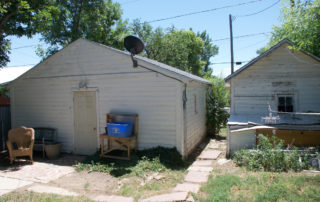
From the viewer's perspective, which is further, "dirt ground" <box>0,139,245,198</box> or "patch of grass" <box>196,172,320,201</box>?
"dirt ground" <box>0,139,245,198</box>

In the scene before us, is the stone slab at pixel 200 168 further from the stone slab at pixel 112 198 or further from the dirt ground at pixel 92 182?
the stone slab at pixel 112 198

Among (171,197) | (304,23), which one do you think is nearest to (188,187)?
(171,197)

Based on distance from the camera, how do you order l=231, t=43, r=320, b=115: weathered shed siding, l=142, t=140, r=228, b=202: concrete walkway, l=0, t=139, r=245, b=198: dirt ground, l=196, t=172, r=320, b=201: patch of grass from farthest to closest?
l=231, t=43, r=320, b=115: weathered shed siding
l=0, t=139, r=245, b=198: dirt ground
l=142, t=140, r=228, b=202: concrete walkway
l=196, t=172, r=320, b=201: patch of grass

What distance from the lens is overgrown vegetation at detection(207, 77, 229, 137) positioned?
37.6 ft

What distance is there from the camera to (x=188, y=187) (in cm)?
497

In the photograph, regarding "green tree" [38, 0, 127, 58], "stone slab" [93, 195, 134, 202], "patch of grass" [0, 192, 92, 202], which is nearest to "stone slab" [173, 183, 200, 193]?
"stone slab" [93, 195, 134, 202]

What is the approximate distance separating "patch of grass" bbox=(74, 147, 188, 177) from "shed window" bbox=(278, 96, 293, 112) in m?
4.53

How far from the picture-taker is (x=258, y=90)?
348 inches

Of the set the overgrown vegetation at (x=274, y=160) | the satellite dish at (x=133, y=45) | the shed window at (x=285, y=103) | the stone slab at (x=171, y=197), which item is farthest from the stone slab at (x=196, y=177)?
the shed window at (x=285, y=103)

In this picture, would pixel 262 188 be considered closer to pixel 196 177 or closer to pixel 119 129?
pixel 196 177

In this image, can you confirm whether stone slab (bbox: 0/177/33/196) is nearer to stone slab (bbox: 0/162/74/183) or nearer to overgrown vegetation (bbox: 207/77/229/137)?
stone slab (bbox: 0/162/74/183)

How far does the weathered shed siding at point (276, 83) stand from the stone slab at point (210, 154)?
1.97 m

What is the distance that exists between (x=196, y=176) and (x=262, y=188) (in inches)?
66.6

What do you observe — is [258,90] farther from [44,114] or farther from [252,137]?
[44,114]
